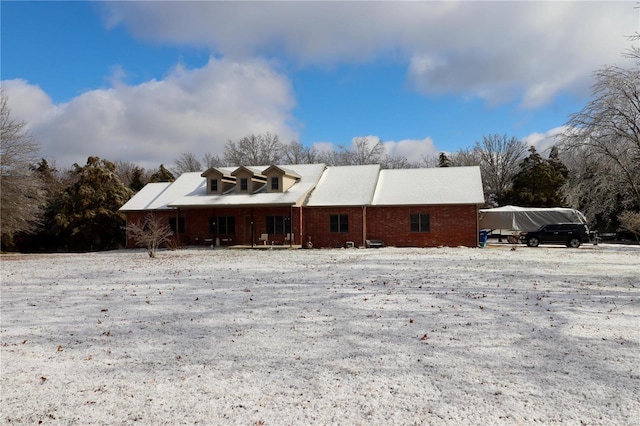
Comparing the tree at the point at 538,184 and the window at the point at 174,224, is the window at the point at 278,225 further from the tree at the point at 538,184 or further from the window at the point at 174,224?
the tree at the point at 538,184

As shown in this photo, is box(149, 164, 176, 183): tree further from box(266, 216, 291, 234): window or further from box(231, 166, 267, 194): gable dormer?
box(266, 216, 291, 234): window

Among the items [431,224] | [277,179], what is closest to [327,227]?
[277,179]

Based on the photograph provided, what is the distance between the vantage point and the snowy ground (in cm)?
461

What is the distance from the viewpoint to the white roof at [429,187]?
2752cm

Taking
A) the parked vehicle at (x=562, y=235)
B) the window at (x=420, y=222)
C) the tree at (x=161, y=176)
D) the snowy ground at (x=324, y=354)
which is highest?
the tree at (x=161, y=176)

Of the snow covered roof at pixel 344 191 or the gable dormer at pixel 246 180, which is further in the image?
the gable dormer at pixel 246 180

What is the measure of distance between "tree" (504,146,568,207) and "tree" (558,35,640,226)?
21.9 m

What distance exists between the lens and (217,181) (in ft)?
102

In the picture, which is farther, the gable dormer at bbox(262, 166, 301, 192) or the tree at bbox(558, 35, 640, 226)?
the gable dormer at bbox(262, 166, 301, 192)

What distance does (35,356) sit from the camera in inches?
255


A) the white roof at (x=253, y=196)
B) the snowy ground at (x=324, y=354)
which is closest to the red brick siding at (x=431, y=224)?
the white roof at (x=253, y=196)

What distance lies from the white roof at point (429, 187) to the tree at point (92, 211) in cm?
2160

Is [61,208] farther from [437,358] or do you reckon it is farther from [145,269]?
[437,358]

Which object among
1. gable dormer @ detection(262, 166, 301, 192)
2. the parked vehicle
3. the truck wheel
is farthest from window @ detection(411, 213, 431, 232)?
the truck wheel
